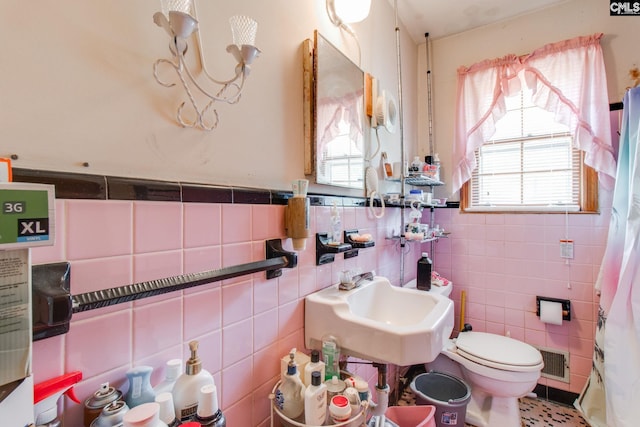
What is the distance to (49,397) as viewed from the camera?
49 cm

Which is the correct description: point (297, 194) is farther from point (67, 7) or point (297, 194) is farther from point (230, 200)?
point (67, 7)

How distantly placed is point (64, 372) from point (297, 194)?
0.70 metres

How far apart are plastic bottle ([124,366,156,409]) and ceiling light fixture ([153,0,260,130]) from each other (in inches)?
22.5

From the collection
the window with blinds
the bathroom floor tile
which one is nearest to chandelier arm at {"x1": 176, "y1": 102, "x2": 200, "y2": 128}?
the window with blinds

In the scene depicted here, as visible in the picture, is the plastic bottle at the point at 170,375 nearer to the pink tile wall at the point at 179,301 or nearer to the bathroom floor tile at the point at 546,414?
the pink tile wall at the point at 179,301

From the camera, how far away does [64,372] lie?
1.79ft

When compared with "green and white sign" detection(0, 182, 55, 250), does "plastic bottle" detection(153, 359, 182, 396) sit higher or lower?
lower

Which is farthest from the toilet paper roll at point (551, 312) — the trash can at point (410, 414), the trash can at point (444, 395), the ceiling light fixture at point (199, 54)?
the ceiling light fixture at point (199, 54)

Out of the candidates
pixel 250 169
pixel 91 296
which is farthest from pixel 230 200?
pixel 91 296

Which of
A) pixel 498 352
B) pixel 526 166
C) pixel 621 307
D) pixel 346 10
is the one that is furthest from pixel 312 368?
pixel 526 166

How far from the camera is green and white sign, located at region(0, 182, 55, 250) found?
13.4 inches

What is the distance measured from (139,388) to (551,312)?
88.1 inches

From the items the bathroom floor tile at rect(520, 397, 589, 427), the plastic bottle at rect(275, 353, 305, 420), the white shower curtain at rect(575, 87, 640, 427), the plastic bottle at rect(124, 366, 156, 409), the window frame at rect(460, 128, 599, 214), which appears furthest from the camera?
the window frame at rect(460, 128, 599, 214)

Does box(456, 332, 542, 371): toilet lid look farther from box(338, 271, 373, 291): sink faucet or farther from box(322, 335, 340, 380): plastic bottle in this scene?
box(322, 335, 340, 380): plastic bottle
